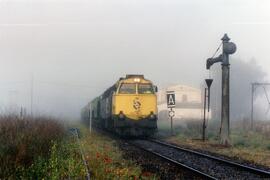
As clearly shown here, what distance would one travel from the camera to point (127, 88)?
28172 mm

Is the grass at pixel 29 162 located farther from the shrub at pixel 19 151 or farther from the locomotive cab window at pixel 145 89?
the locomotive cab window at pixel 145 89

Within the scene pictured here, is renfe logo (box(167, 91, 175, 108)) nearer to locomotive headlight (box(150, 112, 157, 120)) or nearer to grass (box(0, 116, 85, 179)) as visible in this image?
locomotive headlight (box(150, 112, 157, 120))

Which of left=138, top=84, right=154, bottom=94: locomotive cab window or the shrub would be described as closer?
the shrub

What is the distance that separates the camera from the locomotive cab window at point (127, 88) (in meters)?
28.0

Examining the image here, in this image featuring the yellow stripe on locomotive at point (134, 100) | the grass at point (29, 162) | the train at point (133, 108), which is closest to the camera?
the grass at point (29, 162)

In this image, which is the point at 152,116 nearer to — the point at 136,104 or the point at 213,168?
the point at 136,104

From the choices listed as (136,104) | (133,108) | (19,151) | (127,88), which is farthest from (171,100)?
(19,151)

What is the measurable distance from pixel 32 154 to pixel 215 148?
11.8 m

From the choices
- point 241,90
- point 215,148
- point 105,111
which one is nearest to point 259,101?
point 241,90

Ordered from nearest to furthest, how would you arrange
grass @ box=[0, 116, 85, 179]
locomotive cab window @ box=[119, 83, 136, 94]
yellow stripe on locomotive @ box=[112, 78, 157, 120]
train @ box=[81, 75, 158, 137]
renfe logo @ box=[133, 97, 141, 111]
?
grass @ box=[0, 116, 85, 179]
train @ box=[81, 75, 158, 137]
yellow stripe on locomotive @ box=[112, 78, 157, 120]
renfe logo @ box=[133, 97, 141, 111]
locomotive cab window @ box=[119, 83, 136, 94]

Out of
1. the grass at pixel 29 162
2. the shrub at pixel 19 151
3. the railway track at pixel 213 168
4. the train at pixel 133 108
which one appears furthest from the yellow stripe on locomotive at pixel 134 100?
the grass at pixel 29 162

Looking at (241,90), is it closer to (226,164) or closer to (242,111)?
(242,111)

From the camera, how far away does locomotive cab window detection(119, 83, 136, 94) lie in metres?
28.0

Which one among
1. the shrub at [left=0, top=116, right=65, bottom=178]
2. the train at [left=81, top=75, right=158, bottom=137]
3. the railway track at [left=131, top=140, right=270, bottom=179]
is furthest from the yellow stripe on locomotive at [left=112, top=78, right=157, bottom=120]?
the shrub at [left=0, top=116, right=65, bottom=178]
